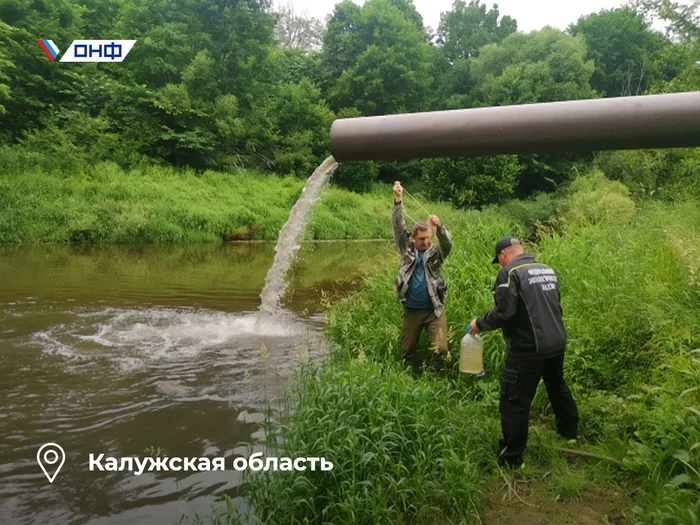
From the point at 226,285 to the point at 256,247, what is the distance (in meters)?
10.2

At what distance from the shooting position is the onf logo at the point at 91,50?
93.7 feet

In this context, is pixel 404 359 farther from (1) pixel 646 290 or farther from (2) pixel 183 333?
(2) pixel 183 333

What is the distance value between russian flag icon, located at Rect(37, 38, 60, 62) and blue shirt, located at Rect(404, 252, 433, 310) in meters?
29.4

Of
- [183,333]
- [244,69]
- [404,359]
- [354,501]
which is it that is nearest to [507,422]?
[354,501]

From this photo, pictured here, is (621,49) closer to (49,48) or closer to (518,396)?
(49,48)

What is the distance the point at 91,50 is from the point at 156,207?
51.3ft

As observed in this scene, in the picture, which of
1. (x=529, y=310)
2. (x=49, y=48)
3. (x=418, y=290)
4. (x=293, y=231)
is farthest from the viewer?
(x=49, y=48)

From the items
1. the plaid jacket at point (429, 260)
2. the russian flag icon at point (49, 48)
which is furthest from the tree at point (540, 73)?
the plaid jacket at point (429, 260)

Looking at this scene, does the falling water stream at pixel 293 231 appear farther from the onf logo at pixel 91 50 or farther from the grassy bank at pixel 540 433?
the onf logo at pixel 91 50

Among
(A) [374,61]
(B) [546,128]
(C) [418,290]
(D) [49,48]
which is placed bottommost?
(C) [418,290]

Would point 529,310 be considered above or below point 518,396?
above

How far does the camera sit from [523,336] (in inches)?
166

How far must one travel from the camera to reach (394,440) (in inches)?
160

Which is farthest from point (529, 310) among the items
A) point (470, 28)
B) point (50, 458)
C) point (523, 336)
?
point (470, 28)
